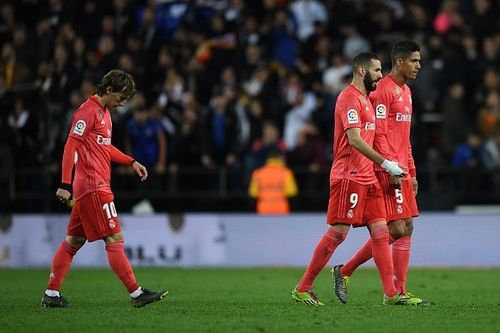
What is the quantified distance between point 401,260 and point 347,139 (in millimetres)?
1470

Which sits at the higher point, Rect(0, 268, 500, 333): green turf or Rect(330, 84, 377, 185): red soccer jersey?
Rect(330, 84, 377, 185): red soccer jersey

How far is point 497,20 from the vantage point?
22047 millimetres

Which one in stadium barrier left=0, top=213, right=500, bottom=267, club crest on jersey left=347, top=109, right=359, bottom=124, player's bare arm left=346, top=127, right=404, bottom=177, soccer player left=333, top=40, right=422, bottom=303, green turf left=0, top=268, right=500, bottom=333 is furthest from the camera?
stadium barrier left=0, top=213, right=500, bottom=267

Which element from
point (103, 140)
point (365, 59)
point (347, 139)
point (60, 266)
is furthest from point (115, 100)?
point (365, 59)

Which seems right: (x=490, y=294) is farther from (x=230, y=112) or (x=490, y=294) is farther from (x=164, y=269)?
(x=230, y=112)

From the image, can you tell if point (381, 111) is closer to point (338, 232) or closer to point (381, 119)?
point (381, 119)

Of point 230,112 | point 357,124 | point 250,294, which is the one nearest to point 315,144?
point 230,112

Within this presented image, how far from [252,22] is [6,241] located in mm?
6505

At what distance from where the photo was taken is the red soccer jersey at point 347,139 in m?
11.2

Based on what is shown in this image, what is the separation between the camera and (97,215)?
37.0 feet

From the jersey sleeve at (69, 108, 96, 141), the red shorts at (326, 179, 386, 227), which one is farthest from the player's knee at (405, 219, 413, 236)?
the jersey sleeve at (69, 108, 96, 141)

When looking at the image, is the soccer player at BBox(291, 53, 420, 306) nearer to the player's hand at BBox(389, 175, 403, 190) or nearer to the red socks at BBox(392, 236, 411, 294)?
the player's hand at BBox(389, 175, 403, 190)

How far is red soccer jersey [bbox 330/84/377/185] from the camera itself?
36.8 feet

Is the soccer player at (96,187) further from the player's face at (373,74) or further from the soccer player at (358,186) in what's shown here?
the player's face at (373,74)
